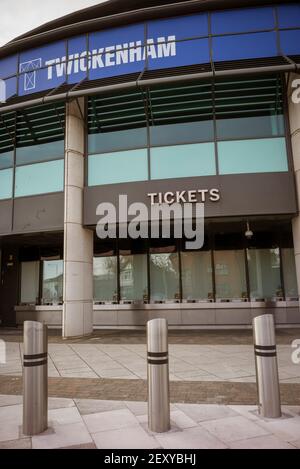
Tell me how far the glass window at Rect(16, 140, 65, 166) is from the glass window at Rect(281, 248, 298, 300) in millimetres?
10047

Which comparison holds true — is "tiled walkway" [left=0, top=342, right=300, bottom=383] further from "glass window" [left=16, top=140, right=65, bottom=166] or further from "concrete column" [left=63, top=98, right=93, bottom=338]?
"glass window" [left=16, top=140, right=65, bottom=166]

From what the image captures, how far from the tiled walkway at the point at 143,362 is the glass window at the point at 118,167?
5.68 metres

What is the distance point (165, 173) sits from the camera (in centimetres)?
1252

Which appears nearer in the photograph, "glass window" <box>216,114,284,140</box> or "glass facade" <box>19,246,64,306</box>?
"glass window" <box>216,114,284,140</box>

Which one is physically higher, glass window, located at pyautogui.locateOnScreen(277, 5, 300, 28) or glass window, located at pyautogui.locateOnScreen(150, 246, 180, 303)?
glass window, located at pyautogui.locateOnScreen(277, 5, 300, 28)

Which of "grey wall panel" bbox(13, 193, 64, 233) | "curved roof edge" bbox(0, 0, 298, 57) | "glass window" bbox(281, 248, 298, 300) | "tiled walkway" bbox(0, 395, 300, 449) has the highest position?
"curved roof edge" bbox(0, 0, 298, 57)

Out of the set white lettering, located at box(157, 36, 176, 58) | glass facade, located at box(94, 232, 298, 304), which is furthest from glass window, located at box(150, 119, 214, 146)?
glass facade, located at box(94, 232, 298, 304)

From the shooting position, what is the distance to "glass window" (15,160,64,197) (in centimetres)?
1323

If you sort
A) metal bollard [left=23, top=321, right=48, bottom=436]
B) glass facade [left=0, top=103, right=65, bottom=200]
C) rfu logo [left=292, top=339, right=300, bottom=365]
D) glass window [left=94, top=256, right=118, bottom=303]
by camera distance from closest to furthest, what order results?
1. metal bollard [left=23, top=321, right=48, bottom=436]
2. rfu logo [left=292, top=339, right=300, bottom=365]
3. glass facade [left=0, top=103, right=65, bottom=200]
4. glass window [left=94, top=256, right=118, bottom=303]

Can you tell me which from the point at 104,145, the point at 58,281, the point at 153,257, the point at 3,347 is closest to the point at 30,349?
the point at 3,347

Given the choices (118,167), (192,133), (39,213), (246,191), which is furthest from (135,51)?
(39,213)

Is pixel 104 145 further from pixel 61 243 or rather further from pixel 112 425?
pixel 112 425

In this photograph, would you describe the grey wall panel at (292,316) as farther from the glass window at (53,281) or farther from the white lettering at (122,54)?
the white lettering at (122,54)
